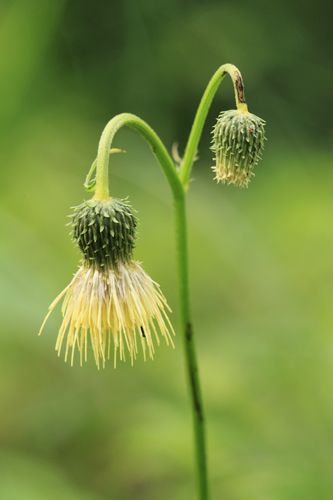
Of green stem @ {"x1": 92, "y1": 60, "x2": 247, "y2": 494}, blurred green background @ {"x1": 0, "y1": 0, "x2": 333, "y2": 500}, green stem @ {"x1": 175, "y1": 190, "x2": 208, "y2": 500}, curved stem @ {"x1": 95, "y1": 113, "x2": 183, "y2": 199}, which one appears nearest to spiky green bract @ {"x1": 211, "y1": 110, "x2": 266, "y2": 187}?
green stem @ {"x1": 92, "y1": 60, "x2": 247, "y2": 494}

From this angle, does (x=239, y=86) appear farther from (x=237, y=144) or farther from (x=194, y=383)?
(x=194, y=383)

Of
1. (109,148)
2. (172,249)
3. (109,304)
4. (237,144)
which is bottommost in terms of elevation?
(109,304)

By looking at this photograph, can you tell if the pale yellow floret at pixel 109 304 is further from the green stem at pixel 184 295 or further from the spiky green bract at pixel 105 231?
the green stem at pixel 184 295

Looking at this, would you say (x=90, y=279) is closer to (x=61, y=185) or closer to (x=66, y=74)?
(x=61, y=185)

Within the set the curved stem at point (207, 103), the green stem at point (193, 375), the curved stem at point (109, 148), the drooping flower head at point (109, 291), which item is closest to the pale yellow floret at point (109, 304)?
the drooping flower head at point (109, 291)

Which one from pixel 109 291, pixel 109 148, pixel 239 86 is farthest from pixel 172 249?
pixel 109 148

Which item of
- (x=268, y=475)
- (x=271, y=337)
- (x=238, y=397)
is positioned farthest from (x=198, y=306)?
(x=268, y=475)

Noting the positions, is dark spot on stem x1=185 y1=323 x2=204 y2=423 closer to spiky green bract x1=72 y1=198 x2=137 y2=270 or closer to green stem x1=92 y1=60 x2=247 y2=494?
green stem x1=92 y1=60 x2=247 y2=494
